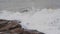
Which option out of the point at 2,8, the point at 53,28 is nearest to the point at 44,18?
the point at 53,28

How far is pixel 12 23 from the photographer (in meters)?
1.29

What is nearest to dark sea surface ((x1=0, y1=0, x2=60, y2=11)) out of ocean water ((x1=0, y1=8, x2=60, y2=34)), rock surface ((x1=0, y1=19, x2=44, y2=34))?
ocean water ((x1=0, y1=8, x2=60, y2=34))

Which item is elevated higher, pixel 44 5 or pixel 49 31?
pixel 44 5

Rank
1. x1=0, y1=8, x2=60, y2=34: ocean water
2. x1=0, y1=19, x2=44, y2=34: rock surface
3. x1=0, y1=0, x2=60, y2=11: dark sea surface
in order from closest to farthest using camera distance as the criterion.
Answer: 1. x1=0, y1=19, x2=44, y2=34: rock surface
2. x1=0, y1=8, x2=60, y2=34: ocean water
3. x1=0, y1=0, x2=60, y2=11: dark sea surface

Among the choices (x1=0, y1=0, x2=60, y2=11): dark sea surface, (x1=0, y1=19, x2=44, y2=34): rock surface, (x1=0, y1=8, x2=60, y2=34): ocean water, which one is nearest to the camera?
(x1=0, y1=19, x2=44, y2=34): rock surface

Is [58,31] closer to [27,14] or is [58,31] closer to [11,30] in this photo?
[11,30]

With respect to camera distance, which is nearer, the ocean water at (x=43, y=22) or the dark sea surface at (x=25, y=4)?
the ocean water at (x=43, y=22)

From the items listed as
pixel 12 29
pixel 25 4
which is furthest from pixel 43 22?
pixel 25 4

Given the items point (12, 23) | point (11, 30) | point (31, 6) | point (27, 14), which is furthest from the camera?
point (31, 6)

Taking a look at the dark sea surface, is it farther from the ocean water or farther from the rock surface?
the rock surface

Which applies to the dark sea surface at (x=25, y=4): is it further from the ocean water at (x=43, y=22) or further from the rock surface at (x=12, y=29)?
the rock surface at (x=12, y=29)

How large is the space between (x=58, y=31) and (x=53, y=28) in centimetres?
8

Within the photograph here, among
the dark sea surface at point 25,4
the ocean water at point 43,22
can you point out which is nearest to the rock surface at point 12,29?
the ocean water at point 43,22

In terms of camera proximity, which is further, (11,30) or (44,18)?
(44,18)
